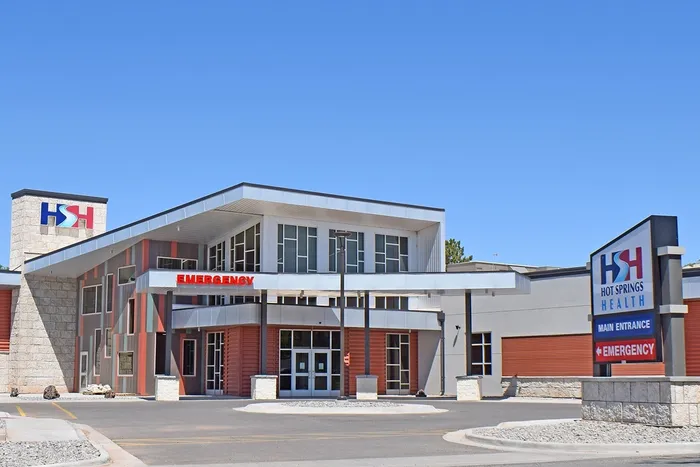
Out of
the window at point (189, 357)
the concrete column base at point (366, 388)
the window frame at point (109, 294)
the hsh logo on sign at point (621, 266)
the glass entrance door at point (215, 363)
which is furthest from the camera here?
the window frame at point (109, 294)

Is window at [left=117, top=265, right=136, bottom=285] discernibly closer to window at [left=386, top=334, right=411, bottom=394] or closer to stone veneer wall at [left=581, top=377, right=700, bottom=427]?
window at [left=386, top=334, right=411, bottom=394]

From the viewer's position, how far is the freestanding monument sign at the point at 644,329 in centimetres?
1817

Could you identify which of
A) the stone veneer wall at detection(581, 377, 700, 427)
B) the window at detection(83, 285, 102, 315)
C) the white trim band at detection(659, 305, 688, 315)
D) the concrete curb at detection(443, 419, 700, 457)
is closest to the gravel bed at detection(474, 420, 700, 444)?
the stone veneer wall at detection(581, 377, 700, 427)

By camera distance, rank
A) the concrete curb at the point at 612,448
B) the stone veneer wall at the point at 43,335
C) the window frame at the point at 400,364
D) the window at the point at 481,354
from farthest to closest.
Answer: the stone veneer wall at the point at 43,335 < the window frame at the point at 400,364 < the window at the point at 481,354 < the concrete curb at the point at 612,448

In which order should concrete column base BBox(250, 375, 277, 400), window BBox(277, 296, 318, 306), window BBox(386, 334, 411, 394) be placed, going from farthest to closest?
1. window BBox(386, 334, 411, 394)
2. window BBox(277, 296, 318, 306)
3. concrete column base BBox(250, 375, 277, 400)

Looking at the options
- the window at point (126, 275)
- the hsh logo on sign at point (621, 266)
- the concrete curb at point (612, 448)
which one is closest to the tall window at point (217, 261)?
the window at point (126, 275)

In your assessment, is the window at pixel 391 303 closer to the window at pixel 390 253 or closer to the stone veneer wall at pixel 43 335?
the window at pixel 390 253

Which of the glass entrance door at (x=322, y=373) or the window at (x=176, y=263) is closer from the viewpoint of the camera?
the glass entrance door at (x=322, y=373)

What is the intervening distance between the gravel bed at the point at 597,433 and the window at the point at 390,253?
25.8m

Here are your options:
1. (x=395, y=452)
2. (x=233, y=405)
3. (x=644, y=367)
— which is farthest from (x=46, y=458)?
(x=644, y=367)

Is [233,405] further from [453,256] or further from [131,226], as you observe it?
[453,256]

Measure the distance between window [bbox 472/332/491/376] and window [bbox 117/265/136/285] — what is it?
17.5 metres

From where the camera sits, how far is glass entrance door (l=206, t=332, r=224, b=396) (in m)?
43.3

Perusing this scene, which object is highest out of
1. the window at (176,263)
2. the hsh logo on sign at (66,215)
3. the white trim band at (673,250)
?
the hsh logo on sign at (66,215)
